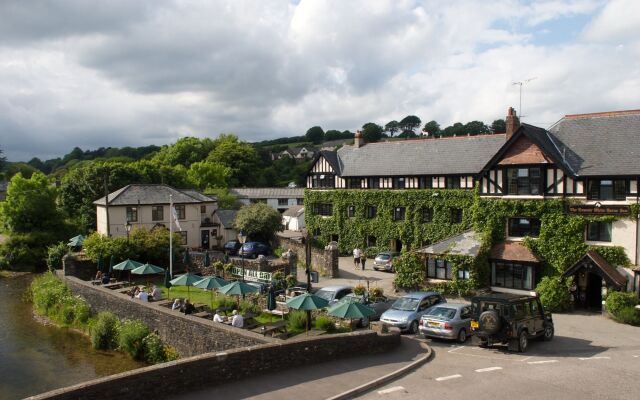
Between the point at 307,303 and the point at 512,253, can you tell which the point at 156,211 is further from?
the point at 512,253

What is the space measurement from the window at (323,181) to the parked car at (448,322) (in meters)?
27.3

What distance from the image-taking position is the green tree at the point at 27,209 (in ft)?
154

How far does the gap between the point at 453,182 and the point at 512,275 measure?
445 inches

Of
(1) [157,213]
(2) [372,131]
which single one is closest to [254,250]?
(1) [157,213]

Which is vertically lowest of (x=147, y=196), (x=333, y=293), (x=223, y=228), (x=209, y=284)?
(x=333, y=293)

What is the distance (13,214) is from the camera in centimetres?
4709

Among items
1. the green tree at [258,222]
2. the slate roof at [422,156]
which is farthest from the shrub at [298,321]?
the green tree at [258,222]

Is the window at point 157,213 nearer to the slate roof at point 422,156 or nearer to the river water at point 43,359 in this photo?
the slate roof at point 422,156

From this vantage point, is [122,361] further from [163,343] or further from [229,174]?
[229,174]

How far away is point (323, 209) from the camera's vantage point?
1858 inches

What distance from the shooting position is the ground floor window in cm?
2766

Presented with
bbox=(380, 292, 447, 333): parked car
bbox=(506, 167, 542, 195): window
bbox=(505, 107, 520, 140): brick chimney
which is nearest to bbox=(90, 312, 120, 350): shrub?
bbox=(380, 292, 447, 333): parked car

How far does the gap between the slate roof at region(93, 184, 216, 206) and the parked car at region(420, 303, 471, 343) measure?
3142 cm

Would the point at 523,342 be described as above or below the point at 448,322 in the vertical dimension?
below
